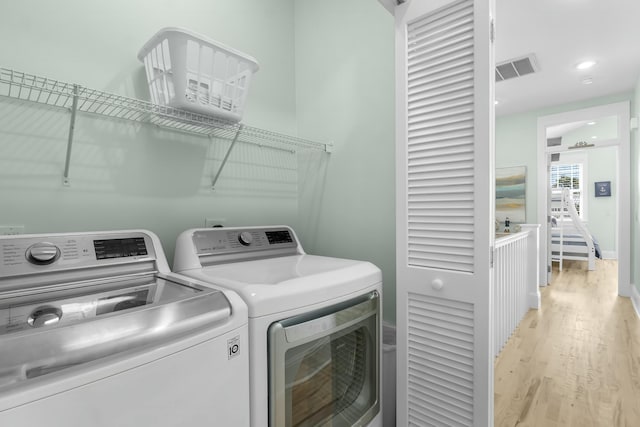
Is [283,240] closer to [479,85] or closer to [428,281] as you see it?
[428,281]

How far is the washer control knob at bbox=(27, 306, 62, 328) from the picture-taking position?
73cm

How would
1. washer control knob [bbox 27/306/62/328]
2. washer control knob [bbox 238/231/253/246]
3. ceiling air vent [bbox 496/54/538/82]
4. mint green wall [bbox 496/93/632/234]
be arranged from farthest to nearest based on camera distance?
mint green wall [bbox 496/93/632/234] < ceiling air vent [bbox 496/54/538/82] < washer control knob [bbox 238/231/253/246] < washer control knob [bbox 27/306/62/328]

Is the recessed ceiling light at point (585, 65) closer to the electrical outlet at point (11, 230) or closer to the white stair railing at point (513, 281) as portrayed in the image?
the white stair railing at point (513, 281)

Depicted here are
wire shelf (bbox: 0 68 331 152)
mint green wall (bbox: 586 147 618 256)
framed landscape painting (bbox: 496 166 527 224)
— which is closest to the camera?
wire shelf (bbox: 0 68 331 152)

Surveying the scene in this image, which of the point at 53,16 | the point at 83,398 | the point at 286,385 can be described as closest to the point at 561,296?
the point at 286,385

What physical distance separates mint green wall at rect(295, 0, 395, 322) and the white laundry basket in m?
0.66

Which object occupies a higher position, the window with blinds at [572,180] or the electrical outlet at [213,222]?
the window with blinds at [572,180]

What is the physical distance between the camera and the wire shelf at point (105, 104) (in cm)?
109

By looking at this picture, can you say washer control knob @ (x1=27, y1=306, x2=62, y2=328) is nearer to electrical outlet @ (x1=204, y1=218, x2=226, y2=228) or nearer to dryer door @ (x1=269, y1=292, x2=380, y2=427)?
dryer door @ (x1=269, y1=292, x2=380, y2=427)

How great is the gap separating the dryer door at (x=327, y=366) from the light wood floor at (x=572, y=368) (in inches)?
39.5

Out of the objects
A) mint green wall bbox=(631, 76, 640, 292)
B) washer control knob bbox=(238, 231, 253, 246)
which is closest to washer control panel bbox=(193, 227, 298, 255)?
washer control knob bbox=(238, 231, 253, 246)

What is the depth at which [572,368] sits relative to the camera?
7.34 ft

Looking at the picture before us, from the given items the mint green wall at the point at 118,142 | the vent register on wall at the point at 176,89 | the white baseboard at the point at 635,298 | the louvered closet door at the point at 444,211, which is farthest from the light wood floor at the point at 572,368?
the vent register on wall at the point at 176,89

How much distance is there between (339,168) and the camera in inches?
74.6
